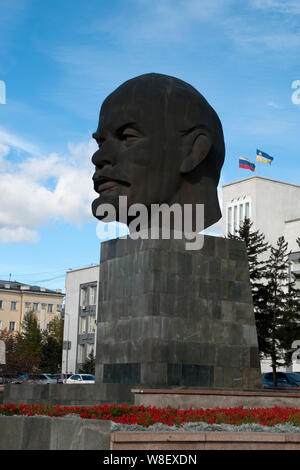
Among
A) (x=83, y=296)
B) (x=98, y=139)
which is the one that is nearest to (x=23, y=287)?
(x=83, y=296)

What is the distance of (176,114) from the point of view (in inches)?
581

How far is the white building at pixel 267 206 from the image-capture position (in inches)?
2143

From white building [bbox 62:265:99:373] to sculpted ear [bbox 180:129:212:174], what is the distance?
47477mm

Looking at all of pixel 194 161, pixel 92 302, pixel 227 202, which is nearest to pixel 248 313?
pixel 194 161

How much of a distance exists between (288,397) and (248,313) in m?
2.46

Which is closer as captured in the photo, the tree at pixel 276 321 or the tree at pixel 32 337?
the tree at pixel 276 321

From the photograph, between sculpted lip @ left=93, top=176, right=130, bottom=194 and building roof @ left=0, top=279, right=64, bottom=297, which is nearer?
sculpted lip @ left=93, top=176, right=130, bottom=194

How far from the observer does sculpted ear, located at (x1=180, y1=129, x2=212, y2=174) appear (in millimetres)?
14820

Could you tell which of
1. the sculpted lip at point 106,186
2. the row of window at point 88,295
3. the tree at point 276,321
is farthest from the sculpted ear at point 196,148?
the row of window at point 88,295

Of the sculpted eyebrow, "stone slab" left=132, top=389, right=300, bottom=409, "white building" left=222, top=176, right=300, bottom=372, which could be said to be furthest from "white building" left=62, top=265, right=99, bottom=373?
"stone slab" left=132, top=389, right=300, bottom=409

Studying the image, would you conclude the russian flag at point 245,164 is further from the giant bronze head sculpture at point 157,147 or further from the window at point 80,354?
the giant bronze head sculpture at point 157,147

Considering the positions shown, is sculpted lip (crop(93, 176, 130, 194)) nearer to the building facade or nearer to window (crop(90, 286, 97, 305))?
window (crop(90, 286, 97, 305))

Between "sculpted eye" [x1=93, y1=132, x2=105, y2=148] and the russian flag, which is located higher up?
the russian flag

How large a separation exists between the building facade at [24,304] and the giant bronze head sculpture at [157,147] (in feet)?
244
